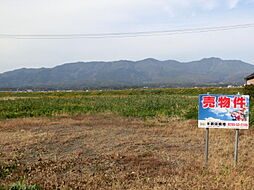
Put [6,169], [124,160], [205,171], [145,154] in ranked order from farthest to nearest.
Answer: [145,154], [124,160], [6,169], [205,171]

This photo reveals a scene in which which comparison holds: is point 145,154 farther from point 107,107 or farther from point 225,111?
point 107,107

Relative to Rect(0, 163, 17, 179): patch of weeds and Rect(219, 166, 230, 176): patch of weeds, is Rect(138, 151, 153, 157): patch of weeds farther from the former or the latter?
Rect(0, 163, 17, 179): patch of weeds

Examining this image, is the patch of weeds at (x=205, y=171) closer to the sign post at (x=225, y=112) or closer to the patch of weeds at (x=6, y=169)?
the sign post at (x=225, y=112)

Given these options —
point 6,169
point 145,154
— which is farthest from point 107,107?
point 6,169

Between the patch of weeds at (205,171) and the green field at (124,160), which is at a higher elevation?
the patch of weeds at (205,171)

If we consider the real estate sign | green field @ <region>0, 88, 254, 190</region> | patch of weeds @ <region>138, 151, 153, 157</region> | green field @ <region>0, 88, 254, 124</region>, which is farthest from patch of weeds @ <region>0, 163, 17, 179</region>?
green field @ <region>0, 88, 254, 124</region>

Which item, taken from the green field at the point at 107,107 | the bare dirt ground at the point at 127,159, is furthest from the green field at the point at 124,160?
the green field at the point at 107,107

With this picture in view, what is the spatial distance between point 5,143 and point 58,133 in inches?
90.5

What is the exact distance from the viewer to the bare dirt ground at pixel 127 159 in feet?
15.9

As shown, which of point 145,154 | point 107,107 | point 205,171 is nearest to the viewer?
point 205,171

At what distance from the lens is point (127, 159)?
6512 millimetres

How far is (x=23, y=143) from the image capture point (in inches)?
331

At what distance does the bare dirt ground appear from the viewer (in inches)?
191

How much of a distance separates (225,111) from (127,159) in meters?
2.83
